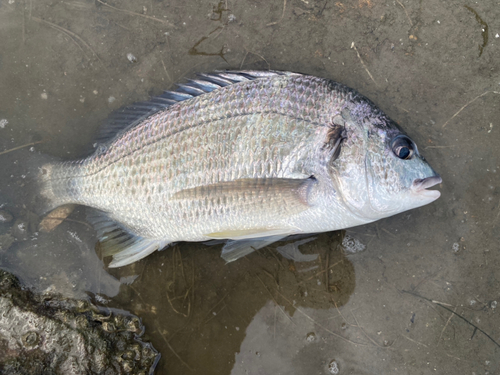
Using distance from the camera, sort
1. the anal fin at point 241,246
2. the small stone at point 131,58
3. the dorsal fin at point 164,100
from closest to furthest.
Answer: the dorsal fin at point 164,100, the anal fin at point 241,246, the small stone at point 131,58

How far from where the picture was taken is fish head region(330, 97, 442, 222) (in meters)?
2.04

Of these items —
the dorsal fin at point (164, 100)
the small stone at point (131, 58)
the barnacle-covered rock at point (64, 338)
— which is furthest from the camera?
the small stone at point (131, 58)

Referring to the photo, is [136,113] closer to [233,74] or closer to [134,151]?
[134,151]

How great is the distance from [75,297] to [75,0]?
2529 mm

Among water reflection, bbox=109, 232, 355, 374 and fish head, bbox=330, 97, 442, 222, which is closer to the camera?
fish head, bbox=330, 97, 442, 222

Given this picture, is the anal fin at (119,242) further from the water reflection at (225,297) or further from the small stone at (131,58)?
the small stone at (131,58)

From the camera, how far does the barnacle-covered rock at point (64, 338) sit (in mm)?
2246

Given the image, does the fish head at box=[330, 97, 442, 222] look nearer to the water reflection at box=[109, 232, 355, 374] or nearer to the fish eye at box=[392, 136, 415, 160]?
the fish eye at box=[392, 136, 415, 160]

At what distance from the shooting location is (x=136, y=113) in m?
2.52

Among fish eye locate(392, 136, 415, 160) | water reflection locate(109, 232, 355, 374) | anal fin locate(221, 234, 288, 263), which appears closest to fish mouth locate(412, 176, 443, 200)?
fish eye locate(392, 136, 415, 160)

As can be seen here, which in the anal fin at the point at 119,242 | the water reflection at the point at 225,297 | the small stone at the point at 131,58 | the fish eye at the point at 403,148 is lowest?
the water reflection at the point at 225,297

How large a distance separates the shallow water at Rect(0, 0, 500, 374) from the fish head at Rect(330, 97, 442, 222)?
1.99 ft

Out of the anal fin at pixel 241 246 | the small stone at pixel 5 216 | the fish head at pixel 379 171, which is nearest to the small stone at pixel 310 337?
the anal fin at pixel 241 246

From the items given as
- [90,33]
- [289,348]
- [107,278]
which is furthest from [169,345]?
[90,33]
